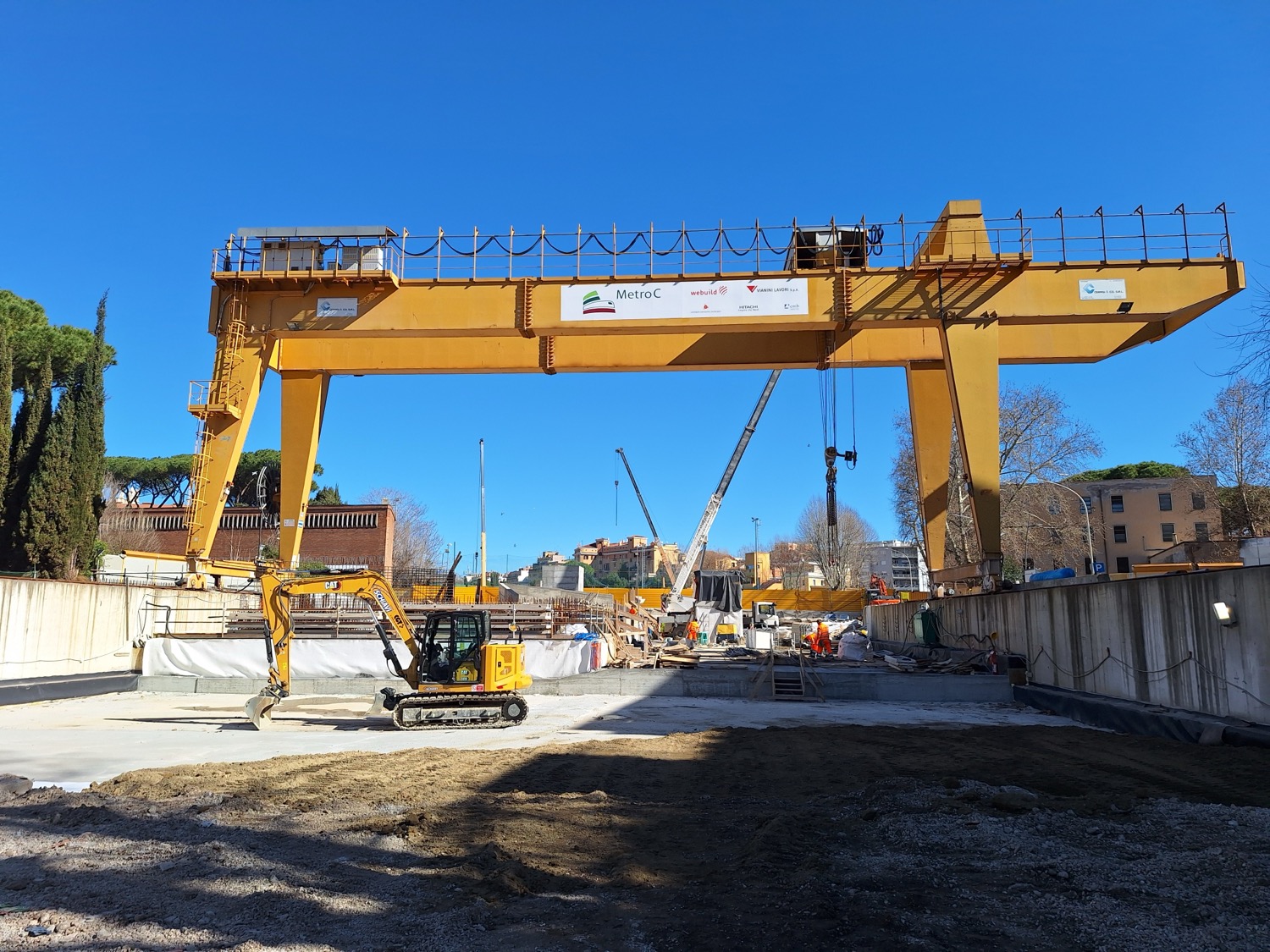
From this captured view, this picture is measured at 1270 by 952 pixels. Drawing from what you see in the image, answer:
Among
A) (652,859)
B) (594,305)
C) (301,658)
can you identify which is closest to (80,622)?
(301,658)

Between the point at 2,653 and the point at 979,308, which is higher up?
the point at 979,308

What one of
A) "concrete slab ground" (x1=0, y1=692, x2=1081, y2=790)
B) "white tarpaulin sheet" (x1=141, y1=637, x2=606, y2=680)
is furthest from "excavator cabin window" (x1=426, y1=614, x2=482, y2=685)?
"white tarpaulin sheet" (x1=141, y1=637, x2=606, y2=680)

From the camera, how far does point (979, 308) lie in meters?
19.9

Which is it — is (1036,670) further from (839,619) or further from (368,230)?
(839,619)

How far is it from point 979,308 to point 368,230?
13.9 metres

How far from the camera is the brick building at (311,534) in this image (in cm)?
4350

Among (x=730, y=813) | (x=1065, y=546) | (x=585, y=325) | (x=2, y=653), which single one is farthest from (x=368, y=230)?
(x=1065, y=546)

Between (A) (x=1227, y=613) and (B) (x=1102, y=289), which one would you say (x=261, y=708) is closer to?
(A) (x=1227, y=613)

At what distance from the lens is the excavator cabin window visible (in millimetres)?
15555

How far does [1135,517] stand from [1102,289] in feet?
186

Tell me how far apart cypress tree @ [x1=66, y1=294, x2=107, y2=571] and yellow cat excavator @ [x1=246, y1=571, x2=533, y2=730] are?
1529 cm

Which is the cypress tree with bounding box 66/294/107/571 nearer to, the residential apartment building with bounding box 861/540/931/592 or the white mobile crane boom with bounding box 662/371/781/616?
the white mobile crane boom with bounding box 662/371/781/616

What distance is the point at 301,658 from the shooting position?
2258 cm

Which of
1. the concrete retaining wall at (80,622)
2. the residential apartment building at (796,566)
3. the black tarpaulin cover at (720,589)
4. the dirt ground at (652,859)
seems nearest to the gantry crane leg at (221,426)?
the concrete retaining wall at (80,622)
